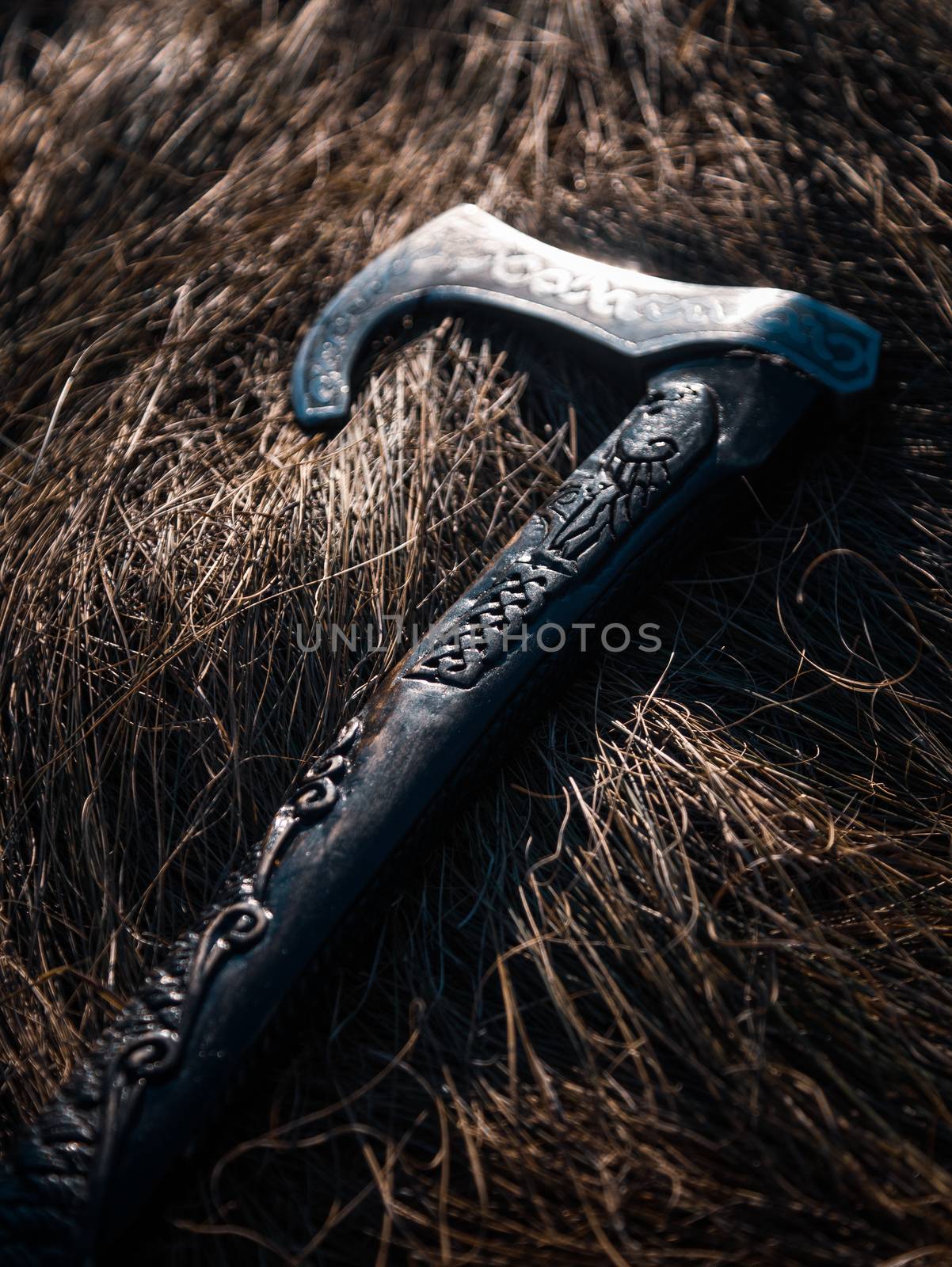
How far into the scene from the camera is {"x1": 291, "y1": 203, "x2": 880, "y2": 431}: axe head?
5.33 feet

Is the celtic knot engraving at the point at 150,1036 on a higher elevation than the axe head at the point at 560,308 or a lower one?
lower

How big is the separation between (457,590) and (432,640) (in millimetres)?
220

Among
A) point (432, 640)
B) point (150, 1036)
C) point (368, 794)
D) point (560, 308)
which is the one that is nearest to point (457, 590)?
point (432, 640)

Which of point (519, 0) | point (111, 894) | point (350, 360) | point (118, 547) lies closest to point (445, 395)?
point (350, 360)

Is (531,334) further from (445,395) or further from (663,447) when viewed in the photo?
(663,447)

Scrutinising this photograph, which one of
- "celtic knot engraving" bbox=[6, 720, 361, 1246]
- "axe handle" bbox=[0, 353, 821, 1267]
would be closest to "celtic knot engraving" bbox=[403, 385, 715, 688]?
"axe handle" bbox=[0, 353, 821, 1267]

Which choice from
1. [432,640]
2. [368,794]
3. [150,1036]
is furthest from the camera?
[432,640]

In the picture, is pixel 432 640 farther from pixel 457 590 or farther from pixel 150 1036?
pixel 150 1036

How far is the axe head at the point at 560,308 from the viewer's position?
1625 mm

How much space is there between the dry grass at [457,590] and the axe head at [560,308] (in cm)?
12

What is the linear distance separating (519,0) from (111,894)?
92.1 inches

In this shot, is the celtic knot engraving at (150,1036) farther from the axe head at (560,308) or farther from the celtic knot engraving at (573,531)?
the axe head at (560,308)

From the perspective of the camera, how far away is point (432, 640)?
4.87ft

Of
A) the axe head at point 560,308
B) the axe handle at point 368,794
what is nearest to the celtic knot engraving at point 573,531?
the axe handle at point 368,794
